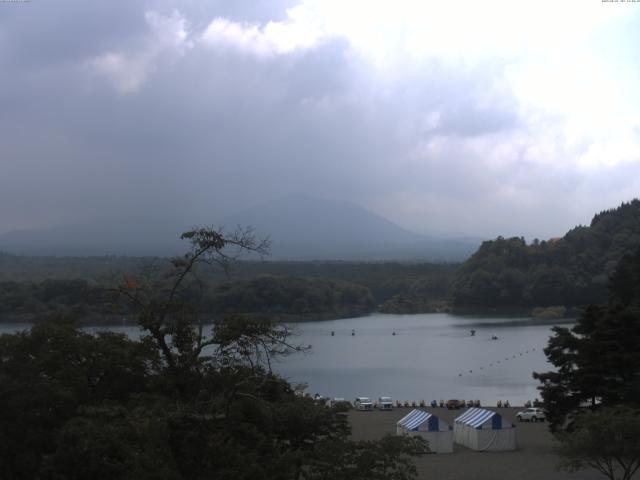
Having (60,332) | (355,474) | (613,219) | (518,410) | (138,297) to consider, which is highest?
(613,219)

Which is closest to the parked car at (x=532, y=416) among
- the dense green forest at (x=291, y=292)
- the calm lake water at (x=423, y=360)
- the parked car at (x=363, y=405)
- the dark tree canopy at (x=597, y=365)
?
the dark tree canopy at (x=597, y=365)

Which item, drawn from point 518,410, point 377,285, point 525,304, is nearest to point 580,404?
point 518,410

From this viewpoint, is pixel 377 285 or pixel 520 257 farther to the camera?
pixel 377 285

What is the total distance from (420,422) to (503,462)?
1.27 metres

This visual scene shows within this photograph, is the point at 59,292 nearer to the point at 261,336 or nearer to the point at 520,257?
the point at 520,257

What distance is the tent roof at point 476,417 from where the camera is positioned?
423 inches

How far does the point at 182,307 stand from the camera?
14.1 feet

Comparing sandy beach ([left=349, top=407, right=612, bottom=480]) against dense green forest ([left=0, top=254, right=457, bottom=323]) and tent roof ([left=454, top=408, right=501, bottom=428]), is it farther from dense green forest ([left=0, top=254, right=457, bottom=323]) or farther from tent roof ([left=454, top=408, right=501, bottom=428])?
dense green forest ([left=0, top=254, right=457, bottom=323])

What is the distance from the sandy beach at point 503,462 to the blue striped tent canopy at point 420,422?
0.35 meters

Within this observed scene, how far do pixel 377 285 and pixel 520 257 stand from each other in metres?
10.6

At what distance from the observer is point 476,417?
1106cm

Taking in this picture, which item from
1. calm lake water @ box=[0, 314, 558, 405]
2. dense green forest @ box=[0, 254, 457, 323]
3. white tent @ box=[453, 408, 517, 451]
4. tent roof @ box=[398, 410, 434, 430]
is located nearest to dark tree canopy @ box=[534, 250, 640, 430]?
white tent @ box=[453, 408, 517, 451]

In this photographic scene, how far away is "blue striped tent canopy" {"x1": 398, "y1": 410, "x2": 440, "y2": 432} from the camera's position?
1054cm

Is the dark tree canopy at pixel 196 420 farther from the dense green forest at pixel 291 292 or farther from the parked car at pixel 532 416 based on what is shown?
the dense green forest at pixel 291 292
